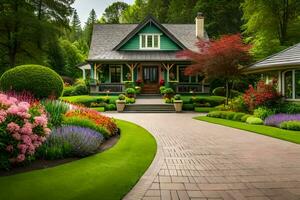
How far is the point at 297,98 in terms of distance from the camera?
57.6ft

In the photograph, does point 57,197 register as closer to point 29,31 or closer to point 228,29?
point 29,31

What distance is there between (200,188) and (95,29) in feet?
105

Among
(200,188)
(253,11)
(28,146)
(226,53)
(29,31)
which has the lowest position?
(200,188)

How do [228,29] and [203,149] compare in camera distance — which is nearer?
[203,149]

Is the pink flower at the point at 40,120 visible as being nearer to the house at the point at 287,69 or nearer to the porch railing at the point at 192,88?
the house at the point at 287,69

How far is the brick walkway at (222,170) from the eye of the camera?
17.5 feet

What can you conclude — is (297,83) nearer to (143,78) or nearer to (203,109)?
(203,109)

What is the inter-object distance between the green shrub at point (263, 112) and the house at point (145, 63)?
13.4m

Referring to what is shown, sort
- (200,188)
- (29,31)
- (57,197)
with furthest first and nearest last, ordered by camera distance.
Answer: (29,31)
(200,188)
(57,197)

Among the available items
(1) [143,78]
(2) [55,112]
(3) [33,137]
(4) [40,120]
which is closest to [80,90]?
(1) [143,78]

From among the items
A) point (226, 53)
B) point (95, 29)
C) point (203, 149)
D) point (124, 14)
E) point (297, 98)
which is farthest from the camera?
point (124, 14)

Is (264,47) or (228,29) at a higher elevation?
(228,29)

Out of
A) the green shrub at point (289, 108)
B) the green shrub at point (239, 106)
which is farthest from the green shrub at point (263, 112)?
the green shrub at point (239, 106)

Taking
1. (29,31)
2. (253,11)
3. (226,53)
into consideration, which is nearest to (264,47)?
(253,11)
